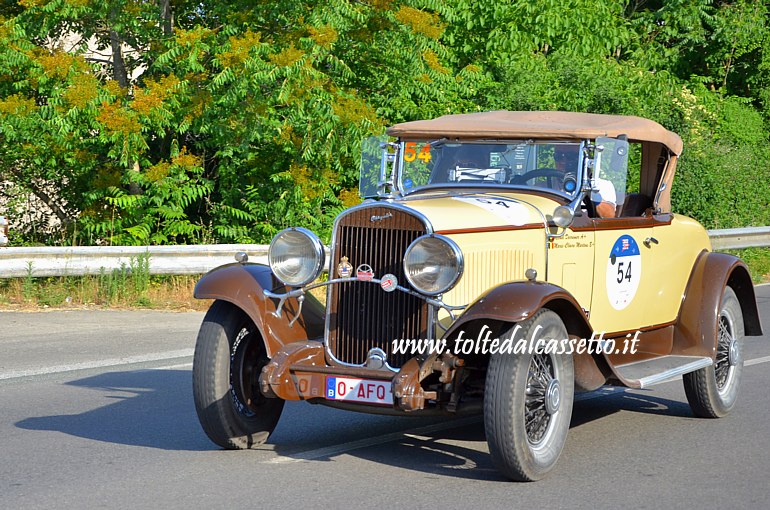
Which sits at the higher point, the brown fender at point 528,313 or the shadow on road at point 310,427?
the brown fender at point 528,313

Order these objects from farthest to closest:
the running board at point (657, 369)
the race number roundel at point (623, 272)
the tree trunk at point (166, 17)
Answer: the tree trunk at point (166, 17) → the race number roundel at point (623, 272) → the running board at point (657, 369)

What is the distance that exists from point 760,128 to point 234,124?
15596 mm

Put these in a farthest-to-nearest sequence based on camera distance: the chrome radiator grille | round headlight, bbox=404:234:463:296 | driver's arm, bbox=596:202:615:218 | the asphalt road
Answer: driver's arm, bbox=596:202:615:218, the chrome radiator grille, round headlight, bbox=404:234:463:296, the asphalt road

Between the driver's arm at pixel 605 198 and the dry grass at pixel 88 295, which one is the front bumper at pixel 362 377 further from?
the dry grass at pixel 88 295

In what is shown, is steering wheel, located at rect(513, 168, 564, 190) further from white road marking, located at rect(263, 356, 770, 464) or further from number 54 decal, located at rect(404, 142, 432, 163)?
white road marking, located at rect(263, 356, 770, 464)

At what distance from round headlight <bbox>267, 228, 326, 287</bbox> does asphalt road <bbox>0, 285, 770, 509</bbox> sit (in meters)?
1.01

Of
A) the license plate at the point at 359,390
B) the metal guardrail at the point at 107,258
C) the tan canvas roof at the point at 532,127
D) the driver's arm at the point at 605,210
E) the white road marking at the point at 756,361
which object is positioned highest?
the tan canvas roof at the point at 532,127

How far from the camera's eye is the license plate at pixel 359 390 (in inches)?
211

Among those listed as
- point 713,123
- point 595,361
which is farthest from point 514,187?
point 713,123

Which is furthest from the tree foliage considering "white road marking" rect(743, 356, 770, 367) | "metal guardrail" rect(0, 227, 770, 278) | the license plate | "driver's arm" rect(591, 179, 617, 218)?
the license plate

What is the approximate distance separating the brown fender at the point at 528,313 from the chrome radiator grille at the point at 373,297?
34 cm

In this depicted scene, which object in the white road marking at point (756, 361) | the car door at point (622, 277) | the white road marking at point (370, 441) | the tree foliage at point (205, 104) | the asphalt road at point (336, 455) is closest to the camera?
the asphalt road at point (336, 455)

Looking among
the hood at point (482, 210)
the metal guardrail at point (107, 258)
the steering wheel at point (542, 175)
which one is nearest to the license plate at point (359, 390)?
the hood at point (482, 210)

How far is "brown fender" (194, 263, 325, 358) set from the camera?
231 inches
